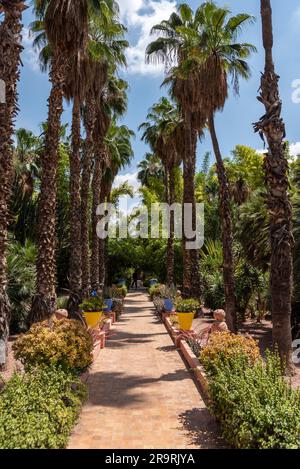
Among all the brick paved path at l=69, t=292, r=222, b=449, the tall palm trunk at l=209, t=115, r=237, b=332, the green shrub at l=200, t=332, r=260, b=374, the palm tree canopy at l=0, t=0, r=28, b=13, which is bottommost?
the brick paved path at l=69, t=292, r=222, b=449

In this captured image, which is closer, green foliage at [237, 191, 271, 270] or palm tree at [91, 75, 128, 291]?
green foliage at [237, 191, 271, 270]

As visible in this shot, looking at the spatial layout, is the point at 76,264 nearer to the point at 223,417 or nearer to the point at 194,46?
the point at 194,46

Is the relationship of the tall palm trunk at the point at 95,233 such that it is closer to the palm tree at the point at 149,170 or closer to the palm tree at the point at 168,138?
the palm tree at the point at 168,138

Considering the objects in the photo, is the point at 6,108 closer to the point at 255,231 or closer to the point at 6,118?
the point at 6,118

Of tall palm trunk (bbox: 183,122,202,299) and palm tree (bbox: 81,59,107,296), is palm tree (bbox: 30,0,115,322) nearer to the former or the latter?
palm tree (bbox: 81,59,107,296)

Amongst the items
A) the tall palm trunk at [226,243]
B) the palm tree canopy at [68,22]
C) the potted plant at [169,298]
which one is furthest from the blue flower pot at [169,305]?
the palm tree canopy at [68,22]


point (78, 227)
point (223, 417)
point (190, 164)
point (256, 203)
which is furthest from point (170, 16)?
point (223, 417)

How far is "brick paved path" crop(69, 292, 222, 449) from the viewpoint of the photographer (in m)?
6.32

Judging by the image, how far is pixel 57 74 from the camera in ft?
47.3

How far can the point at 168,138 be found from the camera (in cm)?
2925

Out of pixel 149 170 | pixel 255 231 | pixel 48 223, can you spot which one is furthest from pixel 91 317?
pixel 149 170

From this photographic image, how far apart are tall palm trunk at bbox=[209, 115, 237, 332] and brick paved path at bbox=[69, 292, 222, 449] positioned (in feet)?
8.34

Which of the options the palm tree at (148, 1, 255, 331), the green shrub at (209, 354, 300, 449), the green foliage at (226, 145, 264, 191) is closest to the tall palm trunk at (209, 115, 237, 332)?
the palm tree at (148, 1, 255, 331)

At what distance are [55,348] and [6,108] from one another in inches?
230
